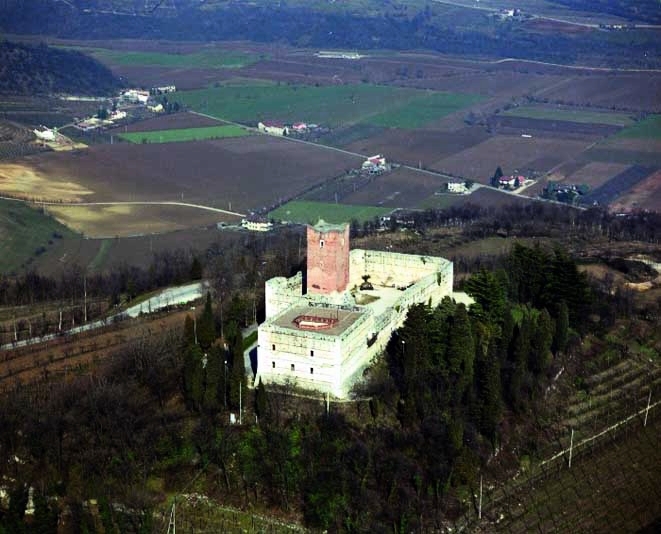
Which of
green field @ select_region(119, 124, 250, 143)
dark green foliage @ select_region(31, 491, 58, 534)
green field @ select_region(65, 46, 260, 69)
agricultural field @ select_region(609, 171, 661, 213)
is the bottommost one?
green field @ select_region(65, 46, 260, 69)

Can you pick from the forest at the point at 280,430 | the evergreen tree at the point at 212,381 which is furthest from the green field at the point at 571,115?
the evergreen tree at the point at 212,381

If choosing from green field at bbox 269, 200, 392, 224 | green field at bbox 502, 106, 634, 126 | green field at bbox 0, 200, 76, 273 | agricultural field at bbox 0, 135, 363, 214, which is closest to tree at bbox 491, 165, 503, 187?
agricultural field at bbox 0, 135, 363, 214

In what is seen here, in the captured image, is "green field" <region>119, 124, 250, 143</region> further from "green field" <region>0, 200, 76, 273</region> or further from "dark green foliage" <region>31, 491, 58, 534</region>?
"dark green foliage" <region>31, 491, 58, 534</region>

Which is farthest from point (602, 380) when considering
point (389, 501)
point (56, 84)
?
point (56, 84)

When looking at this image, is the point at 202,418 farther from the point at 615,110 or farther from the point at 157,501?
the point at 615,110

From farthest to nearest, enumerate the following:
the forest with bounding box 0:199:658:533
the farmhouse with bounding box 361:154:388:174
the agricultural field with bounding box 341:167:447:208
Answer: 1. the farmhouse with bounding box 361:154:388:174
2. the agricultural field with bounding box 341:167:447:208
3. the forest with bounding box 0:199:658:533

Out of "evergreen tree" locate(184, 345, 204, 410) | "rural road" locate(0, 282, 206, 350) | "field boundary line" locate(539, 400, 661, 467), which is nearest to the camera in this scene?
"evergreen tree" locate(184, 345, 204, 410)

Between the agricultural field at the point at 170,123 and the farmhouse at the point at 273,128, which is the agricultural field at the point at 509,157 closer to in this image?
the farmhouse at the point at 273,128
